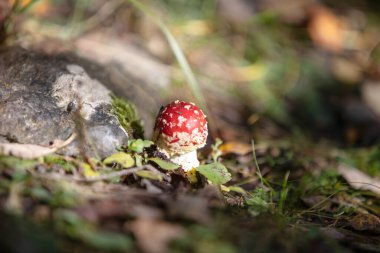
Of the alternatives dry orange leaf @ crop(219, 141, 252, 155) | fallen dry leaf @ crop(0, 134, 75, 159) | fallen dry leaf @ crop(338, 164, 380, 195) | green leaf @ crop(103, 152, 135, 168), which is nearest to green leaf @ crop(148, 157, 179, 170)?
green leaf @ crop(103, 152, 135, 168)

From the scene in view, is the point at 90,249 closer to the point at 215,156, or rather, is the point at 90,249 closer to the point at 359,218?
the point at 215,156

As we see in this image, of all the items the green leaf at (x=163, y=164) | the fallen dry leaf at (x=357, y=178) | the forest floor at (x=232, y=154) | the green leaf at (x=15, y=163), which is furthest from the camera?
the fallen dry leaf at (x=357, y=178)

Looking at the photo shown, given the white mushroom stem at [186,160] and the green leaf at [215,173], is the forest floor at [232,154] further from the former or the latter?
the white mushroom stem at [186,160]

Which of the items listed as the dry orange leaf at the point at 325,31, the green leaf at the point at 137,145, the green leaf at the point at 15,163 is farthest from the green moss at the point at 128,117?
the dry orange leaf at the point at 325,31

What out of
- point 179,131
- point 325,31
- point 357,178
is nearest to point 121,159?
point 179,131

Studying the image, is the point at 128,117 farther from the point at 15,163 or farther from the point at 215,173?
the point at 15,163

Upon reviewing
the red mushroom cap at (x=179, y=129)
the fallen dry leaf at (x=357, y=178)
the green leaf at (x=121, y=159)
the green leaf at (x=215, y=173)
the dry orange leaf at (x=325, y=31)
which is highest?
the dry orange leaf at (x=325, y=31)
